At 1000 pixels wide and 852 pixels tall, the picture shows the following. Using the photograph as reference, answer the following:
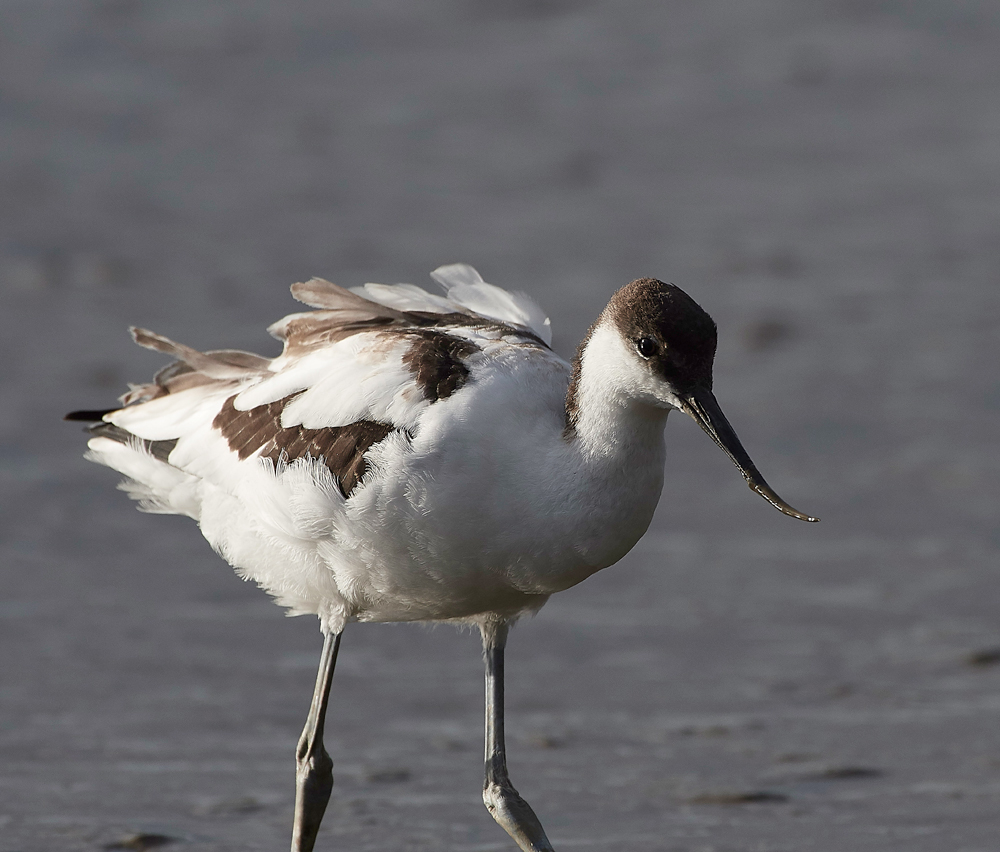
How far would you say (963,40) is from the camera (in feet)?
46.2

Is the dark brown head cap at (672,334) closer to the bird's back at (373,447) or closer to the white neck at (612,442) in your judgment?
the white neck at (612,442)

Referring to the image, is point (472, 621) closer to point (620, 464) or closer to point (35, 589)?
point (620, 464)

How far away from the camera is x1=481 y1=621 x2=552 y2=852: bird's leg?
597cm

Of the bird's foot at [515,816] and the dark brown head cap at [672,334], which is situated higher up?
the dark brown head cap at [672,334]

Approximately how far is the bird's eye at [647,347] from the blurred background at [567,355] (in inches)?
86.1

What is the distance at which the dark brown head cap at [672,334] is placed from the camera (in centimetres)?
502

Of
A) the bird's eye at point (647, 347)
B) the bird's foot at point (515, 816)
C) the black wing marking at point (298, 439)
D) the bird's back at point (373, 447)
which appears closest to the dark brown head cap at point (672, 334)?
the bird's eye at point (647, 347)

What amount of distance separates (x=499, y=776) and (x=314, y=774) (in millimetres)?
658

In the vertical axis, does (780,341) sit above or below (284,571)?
below

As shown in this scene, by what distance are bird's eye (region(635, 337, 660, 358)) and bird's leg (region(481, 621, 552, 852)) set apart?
134cm

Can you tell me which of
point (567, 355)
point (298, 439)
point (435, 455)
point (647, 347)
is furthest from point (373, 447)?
point (567, 355)

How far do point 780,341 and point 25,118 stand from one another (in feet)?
20.0

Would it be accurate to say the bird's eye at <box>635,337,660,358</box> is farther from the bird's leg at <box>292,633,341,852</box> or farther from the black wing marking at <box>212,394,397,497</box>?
the bird's leg at <box>292,633,341,852</box>

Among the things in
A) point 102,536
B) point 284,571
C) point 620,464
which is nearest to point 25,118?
point 102,536
